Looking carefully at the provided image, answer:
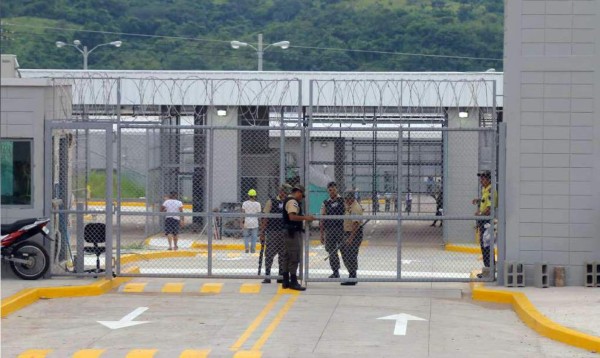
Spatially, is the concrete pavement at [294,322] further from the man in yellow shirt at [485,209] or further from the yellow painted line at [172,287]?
the man in yellow shirt at [485,209]

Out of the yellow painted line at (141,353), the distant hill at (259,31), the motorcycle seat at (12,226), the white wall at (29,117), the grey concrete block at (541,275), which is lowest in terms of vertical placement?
the yellow painted line at (141,353)

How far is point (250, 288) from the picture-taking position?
18.1 meters

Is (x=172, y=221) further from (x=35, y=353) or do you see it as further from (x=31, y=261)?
(x=35, y=353)

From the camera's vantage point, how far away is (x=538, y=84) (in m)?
17.6

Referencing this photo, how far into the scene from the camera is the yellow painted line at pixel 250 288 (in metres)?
17.8

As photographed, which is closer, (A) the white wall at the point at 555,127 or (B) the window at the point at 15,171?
(A) the white wall at the point at 555,127

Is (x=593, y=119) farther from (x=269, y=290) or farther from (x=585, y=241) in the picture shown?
(x=269, y=290)

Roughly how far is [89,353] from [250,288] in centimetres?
587

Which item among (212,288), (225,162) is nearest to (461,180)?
(225,162)

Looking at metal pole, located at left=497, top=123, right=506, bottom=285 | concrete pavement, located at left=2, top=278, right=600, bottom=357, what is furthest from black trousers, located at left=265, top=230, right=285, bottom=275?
metal pole, located at left=497, top=123, right=506, bottom=285

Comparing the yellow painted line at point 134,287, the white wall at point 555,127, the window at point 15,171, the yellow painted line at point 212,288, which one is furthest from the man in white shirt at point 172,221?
the white wall at point 555,127

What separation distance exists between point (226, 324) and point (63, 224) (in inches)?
209

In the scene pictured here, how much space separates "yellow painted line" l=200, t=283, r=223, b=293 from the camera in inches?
706

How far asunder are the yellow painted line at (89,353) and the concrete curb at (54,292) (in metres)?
3.12
